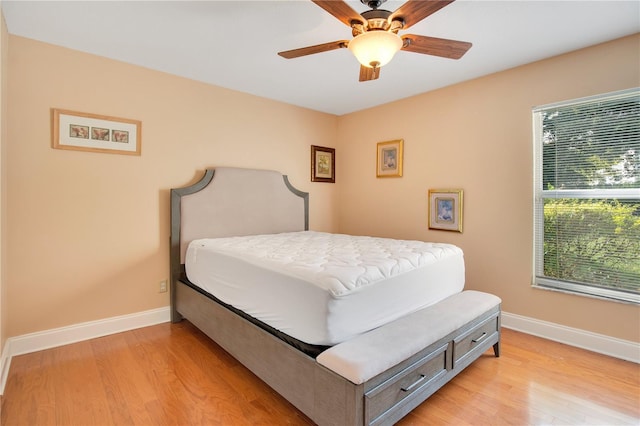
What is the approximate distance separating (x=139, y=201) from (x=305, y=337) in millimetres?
2181

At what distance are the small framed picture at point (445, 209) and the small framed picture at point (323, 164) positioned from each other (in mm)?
1499

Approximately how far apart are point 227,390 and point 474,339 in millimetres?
1586

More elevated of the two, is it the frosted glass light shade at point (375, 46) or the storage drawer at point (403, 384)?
the frosted glass light shade at point (375, 46)

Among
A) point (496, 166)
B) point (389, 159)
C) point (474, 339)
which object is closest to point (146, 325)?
point (474, 339)

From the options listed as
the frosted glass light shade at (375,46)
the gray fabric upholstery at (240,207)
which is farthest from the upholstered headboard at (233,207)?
the frosted glass light shade at (375,46)

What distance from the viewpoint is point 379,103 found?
3.96m

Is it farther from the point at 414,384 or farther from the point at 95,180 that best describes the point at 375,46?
the point at 95,180

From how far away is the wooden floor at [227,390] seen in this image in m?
1.70

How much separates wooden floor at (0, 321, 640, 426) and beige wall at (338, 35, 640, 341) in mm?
450

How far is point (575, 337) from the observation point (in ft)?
8.37

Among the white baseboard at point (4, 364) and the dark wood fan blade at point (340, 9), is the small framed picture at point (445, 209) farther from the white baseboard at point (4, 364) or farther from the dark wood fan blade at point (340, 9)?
the white baseboard at point (4, 364)

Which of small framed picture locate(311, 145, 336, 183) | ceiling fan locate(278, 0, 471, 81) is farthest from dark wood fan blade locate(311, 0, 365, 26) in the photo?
small framed picture locate(311, 145, 336, 183)

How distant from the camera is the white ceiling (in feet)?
6.57

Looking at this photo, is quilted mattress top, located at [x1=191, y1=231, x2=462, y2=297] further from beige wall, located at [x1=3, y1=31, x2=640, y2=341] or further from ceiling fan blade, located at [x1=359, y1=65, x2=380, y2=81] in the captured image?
ceiling fan blade, located at [x1=359, y1=65, x2=380, y2=81]
